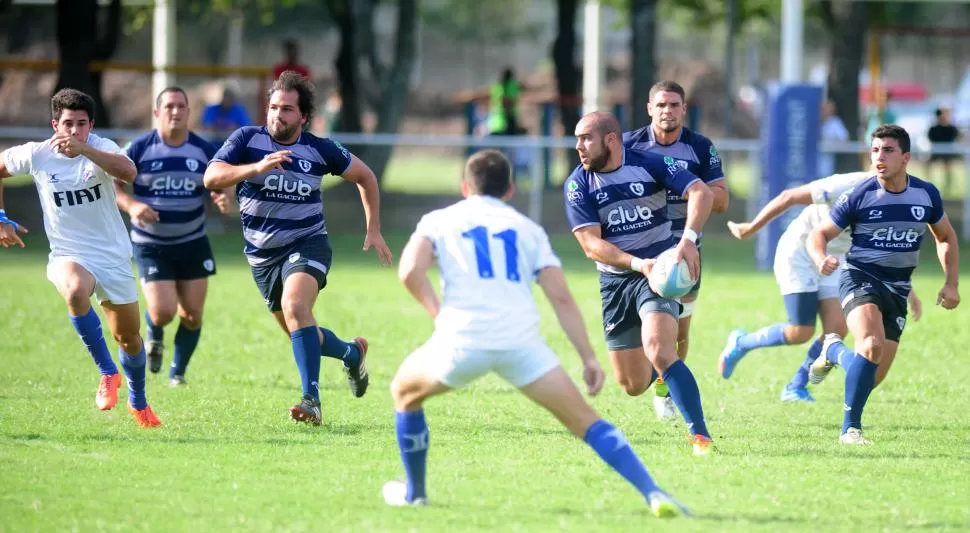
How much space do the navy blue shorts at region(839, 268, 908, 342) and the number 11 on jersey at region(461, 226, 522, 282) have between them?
9.65 feet

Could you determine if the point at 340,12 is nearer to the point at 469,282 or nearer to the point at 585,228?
the point at 585,228

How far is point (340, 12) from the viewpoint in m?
27.2

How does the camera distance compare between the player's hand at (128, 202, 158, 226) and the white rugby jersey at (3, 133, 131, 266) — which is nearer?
the white rugby jersey at (3, 133, 131, 266)

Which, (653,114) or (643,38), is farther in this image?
(643,38)

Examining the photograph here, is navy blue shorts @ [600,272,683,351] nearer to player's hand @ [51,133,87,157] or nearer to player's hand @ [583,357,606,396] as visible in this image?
player's hand @ [583,357,606,396]

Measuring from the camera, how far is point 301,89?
8.10 metres

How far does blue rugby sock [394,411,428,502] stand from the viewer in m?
5.98

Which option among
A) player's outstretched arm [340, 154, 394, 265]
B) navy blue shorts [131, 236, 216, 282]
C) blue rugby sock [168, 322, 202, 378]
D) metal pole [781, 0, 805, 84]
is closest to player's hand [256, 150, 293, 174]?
player's outstretched arm [340, 154, 394, 265]

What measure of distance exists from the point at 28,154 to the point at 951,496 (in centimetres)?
541

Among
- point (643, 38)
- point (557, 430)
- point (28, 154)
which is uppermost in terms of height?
point (643, 38)

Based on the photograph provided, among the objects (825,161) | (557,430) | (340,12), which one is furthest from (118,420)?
(340,12)

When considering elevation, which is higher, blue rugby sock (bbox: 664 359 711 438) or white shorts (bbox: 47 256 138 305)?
white shorts (bbox: 47 256 138 305)

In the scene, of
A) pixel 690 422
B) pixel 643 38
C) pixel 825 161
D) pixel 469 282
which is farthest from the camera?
pixel 643 38

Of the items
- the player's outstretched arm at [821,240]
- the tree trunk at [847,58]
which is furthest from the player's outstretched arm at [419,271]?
the tree trunk at [847,58]
